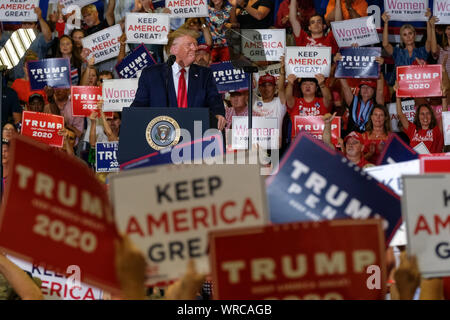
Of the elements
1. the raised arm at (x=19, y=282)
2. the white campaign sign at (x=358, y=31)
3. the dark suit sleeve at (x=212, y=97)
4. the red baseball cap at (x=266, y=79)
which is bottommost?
the raised arm at (x=19, y=282)

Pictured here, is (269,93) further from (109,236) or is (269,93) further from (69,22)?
(109,236)

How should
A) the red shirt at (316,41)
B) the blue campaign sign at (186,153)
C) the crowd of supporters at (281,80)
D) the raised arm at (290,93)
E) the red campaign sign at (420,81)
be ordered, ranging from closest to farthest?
the blue campaign sign at (186,153) < the crowd of supporters at (281,80) < the red campaign sign at (420,81) < the raised arm at (290,93) < the red shirt at (316,41)

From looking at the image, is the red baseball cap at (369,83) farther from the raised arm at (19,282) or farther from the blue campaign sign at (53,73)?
the raised arm at (19,282)

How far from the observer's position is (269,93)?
8.96 m

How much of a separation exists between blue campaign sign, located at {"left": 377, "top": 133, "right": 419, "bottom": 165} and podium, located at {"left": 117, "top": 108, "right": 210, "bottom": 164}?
1.76 meters

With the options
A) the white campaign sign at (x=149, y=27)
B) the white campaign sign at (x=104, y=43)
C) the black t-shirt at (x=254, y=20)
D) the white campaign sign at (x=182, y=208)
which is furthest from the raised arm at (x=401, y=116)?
the white campaign sign at (x=182, y=208)

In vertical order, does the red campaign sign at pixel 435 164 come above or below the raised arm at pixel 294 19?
below

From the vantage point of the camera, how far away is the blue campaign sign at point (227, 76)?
9172mm

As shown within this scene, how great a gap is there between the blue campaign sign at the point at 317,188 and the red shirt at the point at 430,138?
20.0 ft

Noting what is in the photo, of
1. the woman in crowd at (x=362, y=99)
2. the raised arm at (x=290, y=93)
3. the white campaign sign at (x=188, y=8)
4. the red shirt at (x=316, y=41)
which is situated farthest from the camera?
the white campaign sign at (x=188, y=8)

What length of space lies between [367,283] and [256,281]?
1.04ft

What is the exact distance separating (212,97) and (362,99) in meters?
3.25

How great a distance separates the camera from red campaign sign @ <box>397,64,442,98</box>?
29.0ft

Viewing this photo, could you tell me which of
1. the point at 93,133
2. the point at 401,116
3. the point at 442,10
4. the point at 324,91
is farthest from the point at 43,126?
the point at 442,10
